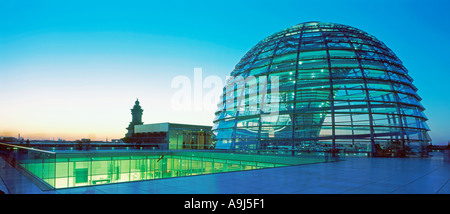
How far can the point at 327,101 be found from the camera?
80.2ft

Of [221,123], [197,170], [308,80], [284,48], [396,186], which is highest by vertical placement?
[284,48]

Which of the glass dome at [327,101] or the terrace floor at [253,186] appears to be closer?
the terrace floor at [253,186]

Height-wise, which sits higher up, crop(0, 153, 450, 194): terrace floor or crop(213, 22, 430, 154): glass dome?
crop(213, 22, 430, 154): glass dome

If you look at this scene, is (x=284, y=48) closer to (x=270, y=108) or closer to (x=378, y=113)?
(x=270, y=108)

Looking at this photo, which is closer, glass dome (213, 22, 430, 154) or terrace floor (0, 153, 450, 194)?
terrace floor (0, 153, 450, 194)

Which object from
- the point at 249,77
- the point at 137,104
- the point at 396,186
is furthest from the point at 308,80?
the point at 137,104

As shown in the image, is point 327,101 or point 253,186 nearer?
point 253,186

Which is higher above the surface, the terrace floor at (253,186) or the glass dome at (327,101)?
the glass dome at (327,101)

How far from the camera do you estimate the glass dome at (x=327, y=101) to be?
23969 millimetres

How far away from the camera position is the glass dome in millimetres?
23969

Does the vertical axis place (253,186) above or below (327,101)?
below
